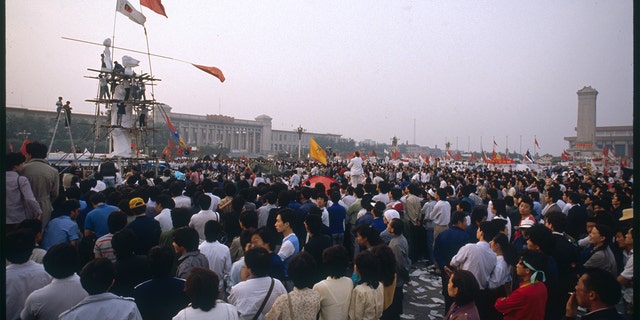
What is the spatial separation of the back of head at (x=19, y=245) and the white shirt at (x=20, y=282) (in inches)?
2.5

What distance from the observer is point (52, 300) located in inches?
120

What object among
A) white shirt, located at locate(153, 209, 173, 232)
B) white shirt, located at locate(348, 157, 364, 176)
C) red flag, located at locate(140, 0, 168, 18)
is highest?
red flag, located at locate(140, 0, 168, 18)

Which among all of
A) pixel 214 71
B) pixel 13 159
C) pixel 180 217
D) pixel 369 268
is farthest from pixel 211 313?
pixel 214 71

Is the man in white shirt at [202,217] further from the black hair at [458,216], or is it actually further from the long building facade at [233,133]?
the long building facade at [233,133]

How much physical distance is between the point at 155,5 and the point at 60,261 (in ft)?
34.3

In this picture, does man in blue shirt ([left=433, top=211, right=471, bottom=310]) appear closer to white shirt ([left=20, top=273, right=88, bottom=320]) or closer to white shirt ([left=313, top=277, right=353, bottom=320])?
white shirt ([left=313, top=277, right=353, bottom=320])

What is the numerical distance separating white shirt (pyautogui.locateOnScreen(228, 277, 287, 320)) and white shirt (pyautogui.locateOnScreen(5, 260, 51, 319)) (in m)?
1.70

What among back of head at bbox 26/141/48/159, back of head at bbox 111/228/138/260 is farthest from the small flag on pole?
back of head at bbox 111/228/138/260

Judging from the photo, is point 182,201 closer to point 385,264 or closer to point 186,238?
point 186,238

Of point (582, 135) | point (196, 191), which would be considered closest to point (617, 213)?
point (196, 191)

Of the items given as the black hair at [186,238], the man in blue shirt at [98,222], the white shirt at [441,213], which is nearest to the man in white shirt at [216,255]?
the black hair at [186,238]

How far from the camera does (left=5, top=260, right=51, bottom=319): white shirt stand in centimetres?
328

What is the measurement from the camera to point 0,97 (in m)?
2.32

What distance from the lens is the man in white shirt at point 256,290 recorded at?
3.27 m
